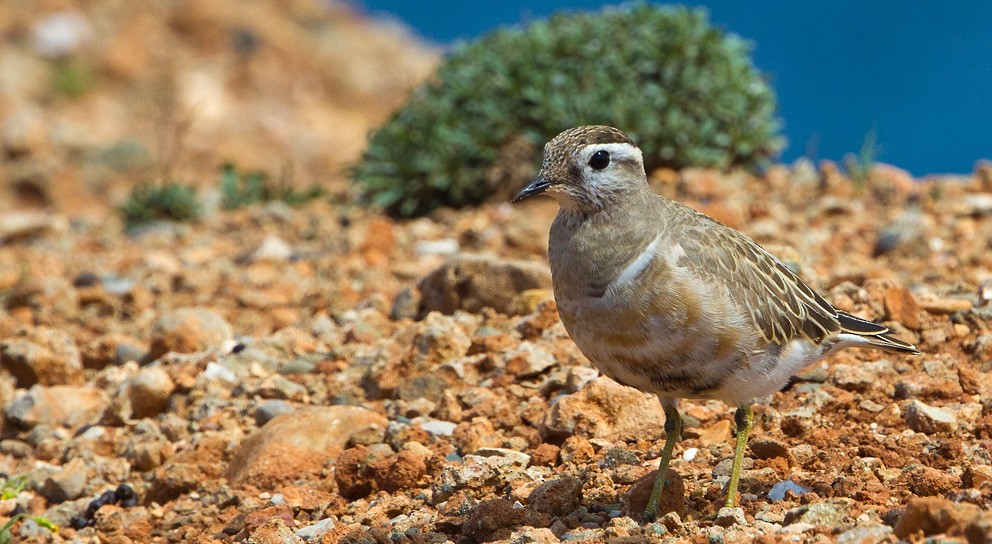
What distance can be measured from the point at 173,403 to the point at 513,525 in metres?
3.17

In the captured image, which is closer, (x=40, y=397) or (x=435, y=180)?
(x=40, y=397)

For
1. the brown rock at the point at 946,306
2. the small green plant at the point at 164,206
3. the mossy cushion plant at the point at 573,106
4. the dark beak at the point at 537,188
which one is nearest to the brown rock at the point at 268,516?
the dark beak at the point at 537,188

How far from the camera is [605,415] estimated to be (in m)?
5.88

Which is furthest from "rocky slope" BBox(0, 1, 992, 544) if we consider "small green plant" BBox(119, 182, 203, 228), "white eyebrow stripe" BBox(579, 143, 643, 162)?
"white eyebrow stripe" BBox(579, 143, 643, 162)

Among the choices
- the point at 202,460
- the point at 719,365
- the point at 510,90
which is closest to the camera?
the point at 719,365

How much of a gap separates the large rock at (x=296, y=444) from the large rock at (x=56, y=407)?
1.69 m

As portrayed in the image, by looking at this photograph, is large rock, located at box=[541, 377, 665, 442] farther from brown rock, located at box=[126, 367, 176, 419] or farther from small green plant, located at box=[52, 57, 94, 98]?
small green plant, located at box=[52, 57, 94, 98]

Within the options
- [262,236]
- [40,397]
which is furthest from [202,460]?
[262,236]

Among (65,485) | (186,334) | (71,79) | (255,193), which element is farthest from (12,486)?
(71,79)

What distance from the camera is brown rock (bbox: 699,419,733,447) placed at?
18.8ft

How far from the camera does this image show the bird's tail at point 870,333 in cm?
536

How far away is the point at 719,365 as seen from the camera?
4793mm

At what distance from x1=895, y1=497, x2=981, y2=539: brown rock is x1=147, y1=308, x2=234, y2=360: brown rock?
525 cm

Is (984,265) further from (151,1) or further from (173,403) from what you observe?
(151,1)
